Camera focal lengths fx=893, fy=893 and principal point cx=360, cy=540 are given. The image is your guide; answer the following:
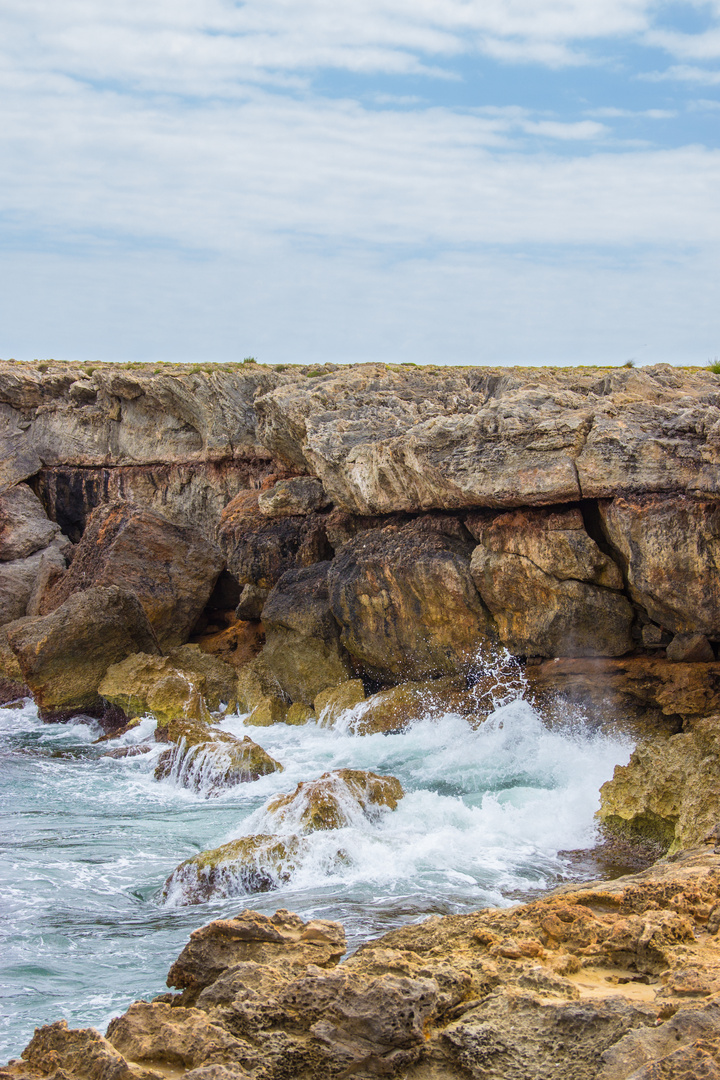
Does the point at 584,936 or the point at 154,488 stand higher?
the point at 154,488

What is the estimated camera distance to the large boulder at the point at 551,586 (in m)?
13.6

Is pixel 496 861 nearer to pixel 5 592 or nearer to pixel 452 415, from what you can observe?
pixel 452 415

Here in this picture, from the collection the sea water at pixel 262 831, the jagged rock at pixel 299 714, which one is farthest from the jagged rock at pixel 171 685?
the jagged rock at pixel 299 714

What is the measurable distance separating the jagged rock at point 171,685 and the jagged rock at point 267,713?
92 centimetres

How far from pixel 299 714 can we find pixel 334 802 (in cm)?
710

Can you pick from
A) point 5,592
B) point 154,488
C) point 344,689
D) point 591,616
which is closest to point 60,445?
point 154,488

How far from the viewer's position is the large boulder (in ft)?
44.8

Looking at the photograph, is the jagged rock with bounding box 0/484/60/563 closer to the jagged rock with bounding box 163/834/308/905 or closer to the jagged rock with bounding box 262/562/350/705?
the jagged rock with bounding box 262/562/350/705

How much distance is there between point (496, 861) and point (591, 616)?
5.31 m

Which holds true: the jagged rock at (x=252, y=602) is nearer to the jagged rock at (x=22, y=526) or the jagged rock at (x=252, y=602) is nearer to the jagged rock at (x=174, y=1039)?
the jagged rock at (x=22, y=526)

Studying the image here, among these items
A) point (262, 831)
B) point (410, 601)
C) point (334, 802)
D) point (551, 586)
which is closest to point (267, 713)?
point (410, 601)

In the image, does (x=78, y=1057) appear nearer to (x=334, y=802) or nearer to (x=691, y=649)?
(x=334, y=802)

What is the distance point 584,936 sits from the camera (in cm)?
517

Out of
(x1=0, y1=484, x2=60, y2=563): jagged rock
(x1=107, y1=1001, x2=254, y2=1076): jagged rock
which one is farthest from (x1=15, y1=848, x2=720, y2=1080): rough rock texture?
(x1=0, y1=484, x2=60, y2=563): jagged rock
